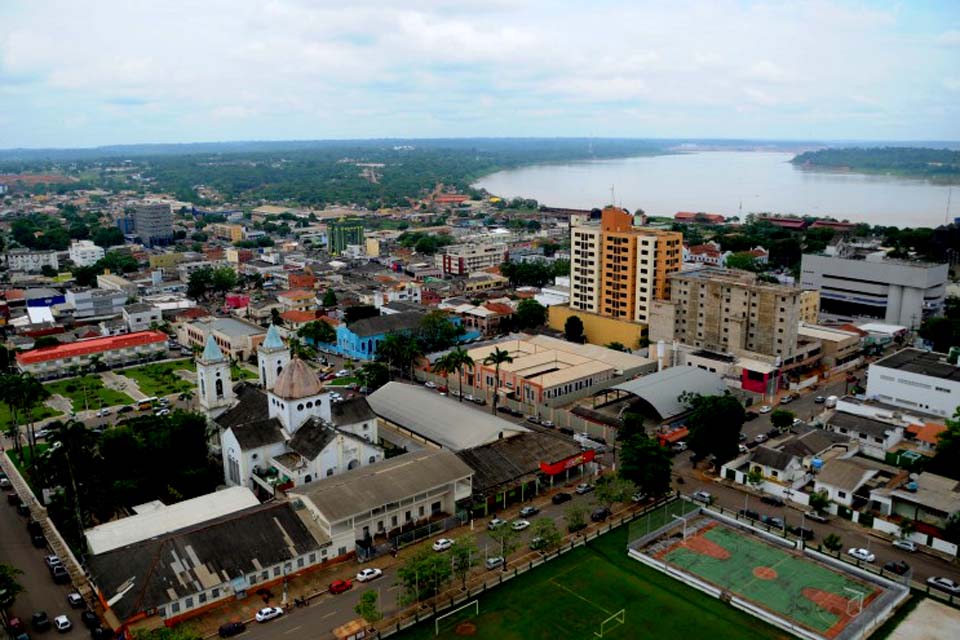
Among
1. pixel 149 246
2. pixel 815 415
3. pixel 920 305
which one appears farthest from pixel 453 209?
pixel 815 415

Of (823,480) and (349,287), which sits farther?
(349,287)

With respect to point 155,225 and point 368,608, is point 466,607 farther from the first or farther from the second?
point 155,225

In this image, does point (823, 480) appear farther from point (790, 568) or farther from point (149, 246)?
point (149, 246)

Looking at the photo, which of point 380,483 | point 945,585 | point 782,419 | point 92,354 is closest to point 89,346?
point 92,354

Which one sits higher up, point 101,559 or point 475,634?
point 101,559

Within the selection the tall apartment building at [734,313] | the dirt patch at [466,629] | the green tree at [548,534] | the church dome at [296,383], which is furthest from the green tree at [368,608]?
the tall apartment building at [734,313]

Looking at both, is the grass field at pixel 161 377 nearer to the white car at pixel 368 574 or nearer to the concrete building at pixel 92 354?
the concrete building at pixel 92 354

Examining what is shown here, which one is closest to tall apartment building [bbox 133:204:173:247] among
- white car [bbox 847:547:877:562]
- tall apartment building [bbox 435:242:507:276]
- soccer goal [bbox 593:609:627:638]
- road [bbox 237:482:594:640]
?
tall apartment building [bbox 435:242:507:276]

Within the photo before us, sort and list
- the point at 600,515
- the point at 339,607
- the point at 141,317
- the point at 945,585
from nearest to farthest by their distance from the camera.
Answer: the point at 339,607
the point at 945,585
the point at 600,515
the point at 141,317
